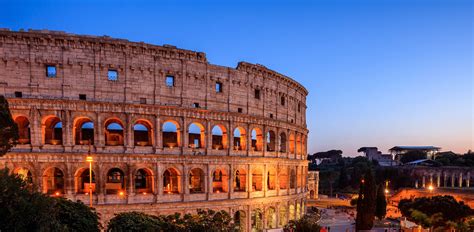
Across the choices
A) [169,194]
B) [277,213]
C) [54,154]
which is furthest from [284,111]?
[54,154]

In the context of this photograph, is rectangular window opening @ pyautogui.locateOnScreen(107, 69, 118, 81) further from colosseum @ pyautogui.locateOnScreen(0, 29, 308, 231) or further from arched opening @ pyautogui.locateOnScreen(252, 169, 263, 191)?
arched opening @ pyautogui.locateOnScreen(252, 169, 263, 191)

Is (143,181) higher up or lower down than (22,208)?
lower down

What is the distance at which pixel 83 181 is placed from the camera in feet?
88.8

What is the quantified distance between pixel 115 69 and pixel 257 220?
63.1 ft

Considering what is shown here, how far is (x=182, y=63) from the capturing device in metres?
28.2

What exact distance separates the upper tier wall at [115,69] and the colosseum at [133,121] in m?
0.07

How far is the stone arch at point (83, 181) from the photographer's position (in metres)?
25.0

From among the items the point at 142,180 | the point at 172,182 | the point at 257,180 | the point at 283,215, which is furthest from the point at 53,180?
the point at 283,215

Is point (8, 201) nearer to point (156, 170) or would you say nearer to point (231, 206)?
point (156, 170)

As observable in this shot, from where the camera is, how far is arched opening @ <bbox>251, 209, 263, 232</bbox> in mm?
31809

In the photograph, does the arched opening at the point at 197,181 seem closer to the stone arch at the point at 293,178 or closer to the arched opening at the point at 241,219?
the arched opening at the point at 241,219

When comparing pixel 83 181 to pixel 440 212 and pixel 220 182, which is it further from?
pixel 440 212

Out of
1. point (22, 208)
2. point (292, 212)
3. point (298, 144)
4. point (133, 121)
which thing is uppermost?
point (133, 121)

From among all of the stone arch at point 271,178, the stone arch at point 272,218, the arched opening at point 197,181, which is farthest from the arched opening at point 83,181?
the stone arch at point 272,218
